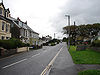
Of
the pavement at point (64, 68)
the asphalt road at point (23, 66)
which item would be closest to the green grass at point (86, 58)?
the pavement at point (64, 68)

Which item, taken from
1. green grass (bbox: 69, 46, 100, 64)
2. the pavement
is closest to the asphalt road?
the pavement

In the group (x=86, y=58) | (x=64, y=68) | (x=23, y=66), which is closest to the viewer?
(x=64, y=68)

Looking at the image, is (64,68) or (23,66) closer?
(64,68)

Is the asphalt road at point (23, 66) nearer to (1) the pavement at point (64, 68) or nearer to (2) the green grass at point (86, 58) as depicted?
(1) the pavement at point (64, 68)

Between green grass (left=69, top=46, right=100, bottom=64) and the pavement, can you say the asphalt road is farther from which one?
green grass (left=69, top=46, right=100, bottom=64)

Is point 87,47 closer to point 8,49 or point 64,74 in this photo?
point 8,49

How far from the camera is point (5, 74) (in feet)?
23.3

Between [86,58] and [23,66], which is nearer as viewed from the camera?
[23,66]

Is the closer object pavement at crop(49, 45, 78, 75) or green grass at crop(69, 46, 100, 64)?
pavement at crop(49, 45, 78, 75)

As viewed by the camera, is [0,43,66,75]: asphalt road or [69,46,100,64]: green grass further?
[69,46,100,64]: green grass

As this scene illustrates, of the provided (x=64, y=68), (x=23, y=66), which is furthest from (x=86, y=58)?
(x=23, y=66)

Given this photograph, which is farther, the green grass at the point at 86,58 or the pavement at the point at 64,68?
the green grass at the point at 86,58

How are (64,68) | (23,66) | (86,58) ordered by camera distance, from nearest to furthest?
(64,68) < (23,66) < (86,58)

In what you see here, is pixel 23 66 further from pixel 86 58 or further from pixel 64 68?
pixel 86 58
